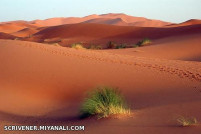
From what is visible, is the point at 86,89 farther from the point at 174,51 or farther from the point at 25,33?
the point at 25,33

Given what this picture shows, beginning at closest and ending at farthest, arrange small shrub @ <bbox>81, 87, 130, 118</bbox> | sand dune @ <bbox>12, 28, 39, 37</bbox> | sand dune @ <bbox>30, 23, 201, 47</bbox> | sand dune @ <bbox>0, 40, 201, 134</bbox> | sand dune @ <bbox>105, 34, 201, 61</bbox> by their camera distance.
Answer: sand dune @ <bbox>0, 40, 201, 134</bbox> < small shrub @ <bbox>81, 87, 130, 118</bbox> < sand dune @ <bbox>105, 34, 201, 61</bbox> < sand dune @ <bbox>30, 23, 201, 47</bbox> < sand dune @ <bbox>12, 28, 39, 37</bbox>

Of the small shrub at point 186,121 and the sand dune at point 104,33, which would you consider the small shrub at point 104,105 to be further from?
the sand dune at point 104,33

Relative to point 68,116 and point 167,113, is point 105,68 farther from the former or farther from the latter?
point 167,113

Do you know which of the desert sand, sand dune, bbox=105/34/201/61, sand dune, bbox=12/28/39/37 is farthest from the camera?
sand dune, bbox=12/28/39/37

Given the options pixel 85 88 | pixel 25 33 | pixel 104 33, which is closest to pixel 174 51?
pixel 85 88

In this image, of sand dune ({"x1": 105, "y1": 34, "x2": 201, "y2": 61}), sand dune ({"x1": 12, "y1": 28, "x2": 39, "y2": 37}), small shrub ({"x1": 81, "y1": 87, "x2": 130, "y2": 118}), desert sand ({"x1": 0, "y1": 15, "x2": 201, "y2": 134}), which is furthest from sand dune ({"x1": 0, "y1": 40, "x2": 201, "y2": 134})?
sand dune ({"x1": 12, "y1": 28, "x2": 39, "y2": 37})

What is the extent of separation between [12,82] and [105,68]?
3.55 metres

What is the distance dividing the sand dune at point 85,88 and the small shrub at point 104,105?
287 millimetres

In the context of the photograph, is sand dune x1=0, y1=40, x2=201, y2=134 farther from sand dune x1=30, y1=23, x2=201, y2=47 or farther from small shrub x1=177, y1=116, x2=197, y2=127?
sand dune x1=30, y1=23, x2=201, y2=47

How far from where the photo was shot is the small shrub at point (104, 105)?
7703mm

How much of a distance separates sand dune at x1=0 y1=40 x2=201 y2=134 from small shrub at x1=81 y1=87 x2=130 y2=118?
29 cm

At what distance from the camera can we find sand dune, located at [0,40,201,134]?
7.37m

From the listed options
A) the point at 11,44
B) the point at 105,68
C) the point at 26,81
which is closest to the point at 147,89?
the point at 105,68

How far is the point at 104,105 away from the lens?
313 inches
